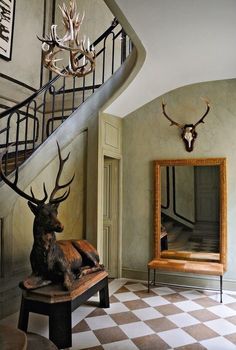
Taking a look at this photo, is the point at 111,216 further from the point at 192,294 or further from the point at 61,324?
the point at 61,324

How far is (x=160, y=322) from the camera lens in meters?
3.12

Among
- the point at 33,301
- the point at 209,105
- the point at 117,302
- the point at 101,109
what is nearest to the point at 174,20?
the point at 101,109

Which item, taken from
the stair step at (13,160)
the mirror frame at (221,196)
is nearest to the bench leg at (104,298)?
the mirror frame at (221,196)

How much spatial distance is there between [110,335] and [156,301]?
1.09 metres

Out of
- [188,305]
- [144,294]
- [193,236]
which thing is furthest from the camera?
[193,236]

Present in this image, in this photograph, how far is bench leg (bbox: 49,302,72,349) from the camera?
2.34 metres

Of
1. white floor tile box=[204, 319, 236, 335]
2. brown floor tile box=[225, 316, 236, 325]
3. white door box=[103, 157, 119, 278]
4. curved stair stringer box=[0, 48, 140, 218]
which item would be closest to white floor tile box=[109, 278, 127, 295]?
white door box=[103, 157, 119, 278]

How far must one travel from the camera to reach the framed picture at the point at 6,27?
16.3 feet

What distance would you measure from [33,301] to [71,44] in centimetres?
330

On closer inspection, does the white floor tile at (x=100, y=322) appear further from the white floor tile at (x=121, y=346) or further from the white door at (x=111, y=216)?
the white door at (x=111, y=216)

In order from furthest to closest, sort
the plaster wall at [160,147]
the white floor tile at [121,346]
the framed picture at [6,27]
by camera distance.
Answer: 1. the framed picture at [6,27]
2. the plaster wall at [160,147]
3. the white floor tile at [121,346]

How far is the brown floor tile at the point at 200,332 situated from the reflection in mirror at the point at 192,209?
136cm

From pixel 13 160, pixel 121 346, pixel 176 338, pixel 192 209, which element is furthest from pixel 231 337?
pixel 13 160

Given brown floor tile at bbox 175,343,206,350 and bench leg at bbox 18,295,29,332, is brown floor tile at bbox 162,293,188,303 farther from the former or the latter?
bench leg at bbox 18,295,29,332
